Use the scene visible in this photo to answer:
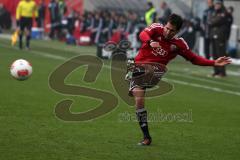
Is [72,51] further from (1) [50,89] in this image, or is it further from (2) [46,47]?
(1) [50,89]

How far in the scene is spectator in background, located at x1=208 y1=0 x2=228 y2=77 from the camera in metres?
23.7

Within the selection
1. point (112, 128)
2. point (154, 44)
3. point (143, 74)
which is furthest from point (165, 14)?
point (154, 44)

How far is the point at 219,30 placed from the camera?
24.0 m

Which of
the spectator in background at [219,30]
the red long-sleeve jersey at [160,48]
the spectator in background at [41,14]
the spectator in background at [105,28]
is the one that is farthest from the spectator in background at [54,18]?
the red long-sleeve jersey at [160,48]

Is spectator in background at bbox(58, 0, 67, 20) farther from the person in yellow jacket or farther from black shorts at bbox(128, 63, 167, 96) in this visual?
black shorts at bbox(128, 63, 167, 96)

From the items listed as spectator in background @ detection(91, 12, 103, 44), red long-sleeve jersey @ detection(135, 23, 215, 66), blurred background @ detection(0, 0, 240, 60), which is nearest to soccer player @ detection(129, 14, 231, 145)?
red long-sleeve jersey @ detection(135, 23, 215, 66)

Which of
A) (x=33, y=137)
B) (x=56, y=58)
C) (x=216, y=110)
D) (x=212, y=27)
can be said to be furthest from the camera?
(x=56, y=58)

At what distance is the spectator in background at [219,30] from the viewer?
23719mm

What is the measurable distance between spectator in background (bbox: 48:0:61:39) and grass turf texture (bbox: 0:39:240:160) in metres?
21.9

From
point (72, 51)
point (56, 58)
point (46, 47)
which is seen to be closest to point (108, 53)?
point (56, 58)

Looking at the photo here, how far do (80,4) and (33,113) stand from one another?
28.8m

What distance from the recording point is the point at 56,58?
2756 cm

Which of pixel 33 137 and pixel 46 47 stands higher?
pixel 33 137

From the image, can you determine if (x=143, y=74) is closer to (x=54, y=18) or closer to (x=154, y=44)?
(x=154, y=44)
